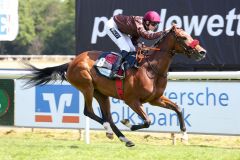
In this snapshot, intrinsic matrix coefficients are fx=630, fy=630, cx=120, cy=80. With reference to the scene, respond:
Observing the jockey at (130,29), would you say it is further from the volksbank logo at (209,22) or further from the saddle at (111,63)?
the volksbank logo at (209,22)

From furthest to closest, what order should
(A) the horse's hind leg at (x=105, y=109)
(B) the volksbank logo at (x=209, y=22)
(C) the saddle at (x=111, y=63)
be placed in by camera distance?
(B) the volksbank logo at (x=209, y=22), (A) the horse's hind leg at (x=105, y=109), (C) the saddle at (x=111, y=63)

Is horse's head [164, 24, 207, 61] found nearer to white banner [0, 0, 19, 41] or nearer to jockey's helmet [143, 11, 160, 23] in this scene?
jockey's helmet [143, 11, 160, 23]

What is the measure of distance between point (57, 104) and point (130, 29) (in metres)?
2.36

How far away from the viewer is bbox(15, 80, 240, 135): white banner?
372 inches

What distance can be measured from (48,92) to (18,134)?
1143 mm

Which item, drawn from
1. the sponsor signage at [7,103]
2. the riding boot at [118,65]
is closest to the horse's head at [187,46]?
the riding boot at [118,65]

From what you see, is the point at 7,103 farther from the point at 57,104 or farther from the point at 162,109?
the point at 162,109

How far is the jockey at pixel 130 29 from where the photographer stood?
327 inches

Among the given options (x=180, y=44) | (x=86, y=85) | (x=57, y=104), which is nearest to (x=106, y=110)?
(x=86, y=85)

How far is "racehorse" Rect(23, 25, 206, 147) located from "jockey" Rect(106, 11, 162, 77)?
8.6 inches

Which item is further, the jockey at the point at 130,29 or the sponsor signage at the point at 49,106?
the sponsor signage at the point at 49,106

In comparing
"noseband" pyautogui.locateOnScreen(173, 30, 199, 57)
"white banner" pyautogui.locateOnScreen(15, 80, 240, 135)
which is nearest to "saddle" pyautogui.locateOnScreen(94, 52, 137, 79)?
"noseband" pyautogui.locateOnScreen(173, 30, 199, 57)

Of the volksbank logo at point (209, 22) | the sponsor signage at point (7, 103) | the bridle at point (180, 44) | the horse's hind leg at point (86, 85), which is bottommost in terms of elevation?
the sponsor signage at point (7, 103)

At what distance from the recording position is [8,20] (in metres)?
10.5
